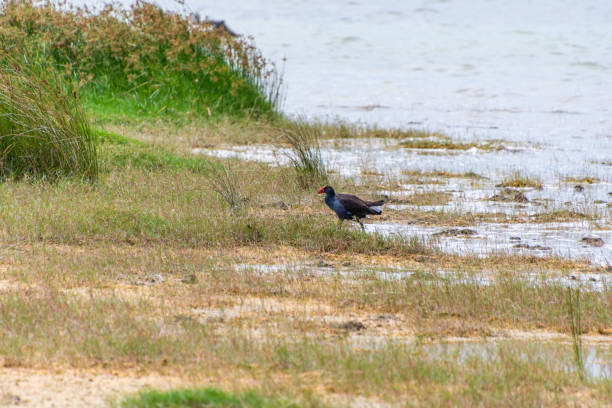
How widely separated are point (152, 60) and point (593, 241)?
13299 millimetres

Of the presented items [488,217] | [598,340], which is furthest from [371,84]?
[598,340]

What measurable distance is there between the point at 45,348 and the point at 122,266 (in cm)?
214

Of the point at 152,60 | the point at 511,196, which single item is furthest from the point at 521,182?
the point at 152,60

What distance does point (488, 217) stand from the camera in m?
10.1

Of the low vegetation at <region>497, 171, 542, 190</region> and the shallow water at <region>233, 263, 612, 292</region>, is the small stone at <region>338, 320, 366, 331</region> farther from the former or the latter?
the low vegetation at <region>497, 171, 542, 190</region>

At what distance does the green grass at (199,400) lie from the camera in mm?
4270

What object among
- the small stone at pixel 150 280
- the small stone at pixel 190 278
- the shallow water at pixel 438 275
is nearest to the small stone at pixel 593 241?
the shallow water at pixel 438 275

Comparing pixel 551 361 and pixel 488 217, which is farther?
pixel 488 217

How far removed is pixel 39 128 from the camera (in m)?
10.4

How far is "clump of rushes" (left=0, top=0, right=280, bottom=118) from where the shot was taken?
18.5 meters

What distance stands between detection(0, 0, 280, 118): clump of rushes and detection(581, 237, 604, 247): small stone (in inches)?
436

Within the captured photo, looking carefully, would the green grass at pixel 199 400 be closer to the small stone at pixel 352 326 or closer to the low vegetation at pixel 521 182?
the small stone at pixel 352 326

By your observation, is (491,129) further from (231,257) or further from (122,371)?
(122,371)

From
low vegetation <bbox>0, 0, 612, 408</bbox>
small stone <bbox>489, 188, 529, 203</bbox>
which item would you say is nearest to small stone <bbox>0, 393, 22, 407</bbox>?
low vegetation <bbox>0, 0, 612, 408</bbox>
